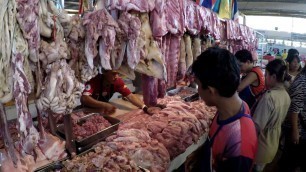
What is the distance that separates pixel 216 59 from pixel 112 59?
992 mm

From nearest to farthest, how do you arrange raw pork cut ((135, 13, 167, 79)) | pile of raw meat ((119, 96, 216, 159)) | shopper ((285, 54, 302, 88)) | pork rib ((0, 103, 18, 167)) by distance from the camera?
pork rib ((0, 103, 18, 167))
raw pork cut ((135, 13, 167, 79))
pile of raw meat ((119, 96, 216, 159))
shopper ((285, 54, 302, 88))

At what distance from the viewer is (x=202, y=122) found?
3559 mm

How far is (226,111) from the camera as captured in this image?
1.86m

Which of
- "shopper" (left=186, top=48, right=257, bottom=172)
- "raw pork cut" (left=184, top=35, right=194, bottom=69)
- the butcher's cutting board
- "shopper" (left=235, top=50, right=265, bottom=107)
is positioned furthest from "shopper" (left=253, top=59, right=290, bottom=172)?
"shopper" (left=186, top=48, right=257, bottom=172)

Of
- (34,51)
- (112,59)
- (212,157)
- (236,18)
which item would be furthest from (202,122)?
(236,18)

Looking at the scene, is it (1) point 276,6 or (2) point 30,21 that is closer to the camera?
(2) point 30,21

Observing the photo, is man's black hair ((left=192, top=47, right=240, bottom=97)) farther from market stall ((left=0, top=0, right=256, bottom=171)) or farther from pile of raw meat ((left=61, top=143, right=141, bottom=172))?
pile of raw meat ((left=61, top=143, right=141, bottom=172))

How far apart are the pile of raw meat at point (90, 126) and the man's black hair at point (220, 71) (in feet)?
4.45

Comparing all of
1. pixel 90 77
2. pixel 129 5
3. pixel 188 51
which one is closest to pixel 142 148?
pixel 90 77

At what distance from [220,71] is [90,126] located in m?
1.57

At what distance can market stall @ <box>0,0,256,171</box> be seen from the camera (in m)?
1.59

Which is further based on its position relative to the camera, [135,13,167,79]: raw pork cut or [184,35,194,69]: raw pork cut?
[184,35,194,69]: raw pork cut

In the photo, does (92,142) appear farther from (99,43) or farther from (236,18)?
(236,18)

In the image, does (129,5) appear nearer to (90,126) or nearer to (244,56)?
(90,126)
